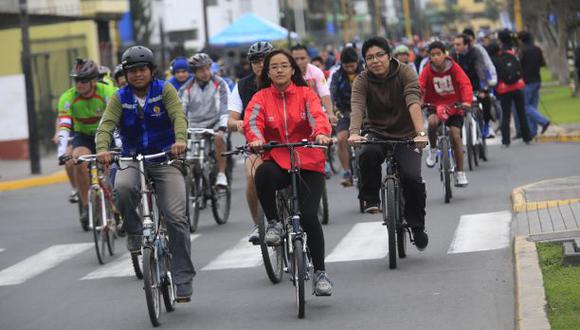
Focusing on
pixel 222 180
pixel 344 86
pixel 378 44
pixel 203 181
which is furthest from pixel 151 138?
pixel 344 86

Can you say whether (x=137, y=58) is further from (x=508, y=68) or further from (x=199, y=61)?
(x=508, y=68)

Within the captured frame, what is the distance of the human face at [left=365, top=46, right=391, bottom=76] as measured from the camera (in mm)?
11594

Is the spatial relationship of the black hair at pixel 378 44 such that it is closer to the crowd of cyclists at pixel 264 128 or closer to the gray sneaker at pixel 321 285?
the crowd of cyclists at pixel 264 128

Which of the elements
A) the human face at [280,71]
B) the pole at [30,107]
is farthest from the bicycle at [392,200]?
the pole at [30,107]

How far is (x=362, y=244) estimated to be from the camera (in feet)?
44.7

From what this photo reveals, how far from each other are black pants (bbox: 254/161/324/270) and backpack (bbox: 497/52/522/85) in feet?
47.7

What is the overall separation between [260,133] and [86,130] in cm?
564

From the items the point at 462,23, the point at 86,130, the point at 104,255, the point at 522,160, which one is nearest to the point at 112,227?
the point at 104,255

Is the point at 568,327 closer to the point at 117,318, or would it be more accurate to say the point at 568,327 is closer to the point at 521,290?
the point at 521,290

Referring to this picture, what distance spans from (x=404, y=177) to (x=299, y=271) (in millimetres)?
2576

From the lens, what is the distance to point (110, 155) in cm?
1005

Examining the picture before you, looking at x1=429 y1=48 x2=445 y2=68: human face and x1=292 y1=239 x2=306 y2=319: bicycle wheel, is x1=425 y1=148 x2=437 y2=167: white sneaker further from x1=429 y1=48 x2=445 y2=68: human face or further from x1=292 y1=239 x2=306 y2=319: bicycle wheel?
x1=292 y1=239 x2=306 y2=319: bicycle wheel

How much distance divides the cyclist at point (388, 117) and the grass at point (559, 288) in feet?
3.73

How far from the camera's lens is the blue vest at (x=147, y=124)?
1033cm
